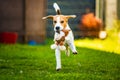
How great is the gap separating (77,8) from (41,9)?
5066 millimetres

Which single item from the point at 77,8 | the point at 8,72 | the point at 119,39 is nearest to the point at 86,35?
the point at 77,8

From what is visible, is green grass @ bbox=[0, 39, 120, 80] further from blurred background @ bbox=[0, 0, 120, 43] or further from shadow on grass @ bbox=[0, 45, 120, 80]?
blurred background @ bbox=[0, 0, 120, 43]

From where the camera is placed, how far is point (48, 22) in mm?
23844

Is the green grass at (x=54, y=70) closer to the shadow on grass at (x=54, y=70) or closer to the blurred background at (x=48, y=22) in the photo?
the shadow on grass at (x=54, y=70)

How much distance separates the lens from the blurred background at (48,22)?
63.0ft

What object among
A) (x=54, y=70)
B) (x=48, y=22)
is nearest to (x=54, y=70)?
(x=54, y=70)

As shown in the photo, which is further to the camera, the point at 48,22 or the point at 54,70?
the point at 48,22

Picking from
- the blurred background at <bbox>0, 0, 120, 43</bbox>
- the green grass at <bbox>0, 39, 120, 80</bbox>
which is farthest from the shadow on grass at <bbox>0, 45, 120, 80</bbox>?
the blurred background at <bbox>0, 0, 120, 43</bbox>

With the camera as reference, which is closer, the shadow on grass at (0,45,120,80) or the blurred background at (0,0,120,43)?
the shadow on grass at (0,45,120,80)

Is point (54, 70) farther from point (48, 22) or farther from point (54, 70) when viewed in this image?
point (48, 22)

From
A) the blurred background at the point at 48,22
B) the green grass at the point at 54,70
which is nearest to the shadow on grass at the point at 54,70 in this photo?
the green grass at the point at 54,70

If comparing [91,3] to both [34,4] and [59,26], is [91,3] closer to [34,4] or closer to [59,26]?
[34,4]

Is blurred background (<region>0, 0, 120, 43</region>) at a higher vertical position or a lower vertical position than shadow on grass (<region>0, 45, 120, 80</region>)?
lower

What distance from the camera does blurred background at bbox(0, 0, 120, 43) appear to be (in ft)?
63.0
